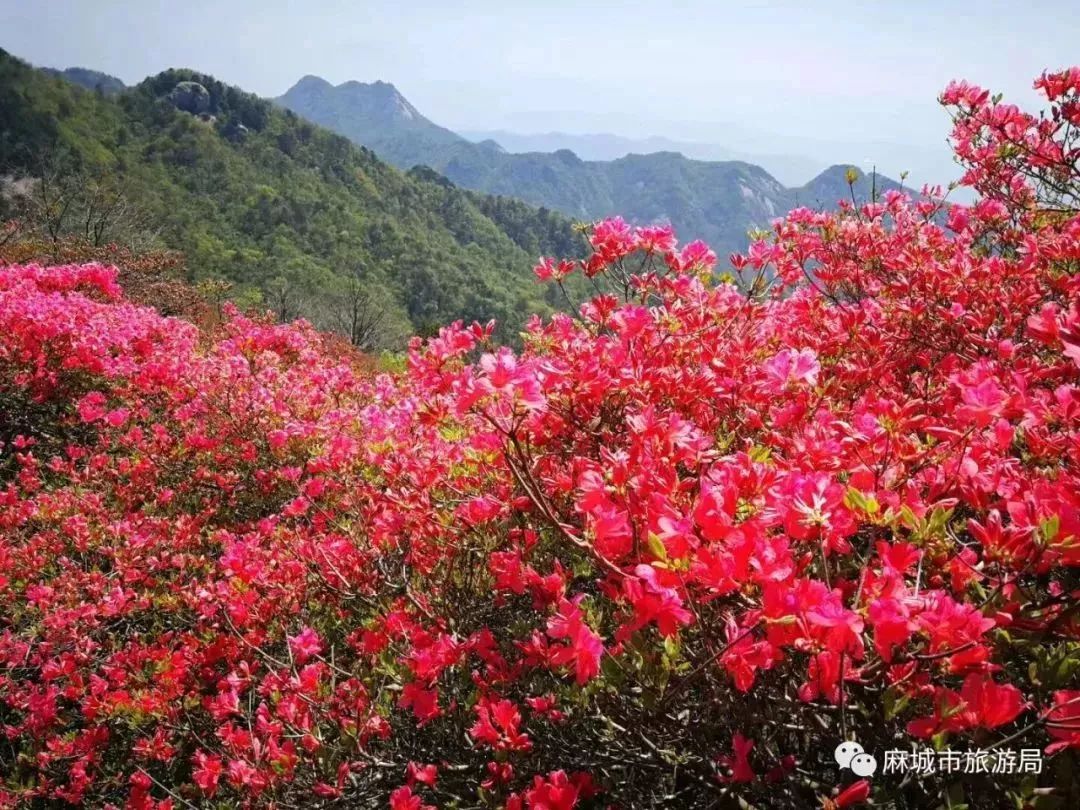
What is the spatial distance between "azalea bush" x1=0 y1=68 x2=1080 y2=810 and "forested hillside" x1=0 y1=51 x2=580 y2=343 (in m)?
23.7

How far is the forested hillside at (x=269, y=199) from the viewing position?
49.2 meters

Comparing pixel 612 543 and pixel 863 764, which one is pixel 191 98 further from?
pixel 863 764

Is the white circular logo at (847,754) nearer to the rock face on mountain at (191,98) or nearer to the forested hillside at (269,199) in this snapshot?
the forested hillside at (269,199)

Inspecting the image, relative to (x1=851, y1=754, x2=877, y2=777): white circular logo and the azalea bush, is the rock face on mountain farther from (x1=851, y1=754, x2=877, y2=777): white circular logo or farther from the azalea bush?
(x1=851, y1=754, x2=877, y2=777): white circular logo

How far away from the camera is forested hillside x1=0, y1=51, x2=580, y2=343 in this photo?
49.2 m

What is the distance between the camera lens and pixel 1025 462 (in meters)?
1.94

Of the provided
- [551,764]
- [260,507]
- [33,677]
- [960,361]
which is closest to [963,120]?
[960,361]

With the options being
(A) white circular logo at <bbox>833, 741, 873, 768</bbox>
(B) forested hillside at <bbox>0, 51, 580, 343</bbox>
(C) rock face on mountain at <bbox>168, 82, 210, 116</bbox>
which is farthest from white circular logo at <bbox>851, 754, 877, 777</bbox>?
(C) rock face on mountain at <bbox>168, 82, 210, 116</bbox>

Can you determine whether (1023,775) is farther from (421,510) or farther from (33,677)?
(33,677)

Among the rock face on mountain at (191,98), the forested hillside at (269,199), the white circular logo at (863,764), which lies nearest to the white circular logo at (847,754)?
the white circular logo at (863,764)

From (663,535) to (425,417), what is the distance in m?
1.10

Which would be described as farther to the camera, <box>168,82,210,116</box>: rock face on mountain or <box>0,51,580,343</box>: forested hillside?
<box>168,82,210,116</box>: rock face on mountain

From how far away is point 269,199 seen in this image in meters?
64.3

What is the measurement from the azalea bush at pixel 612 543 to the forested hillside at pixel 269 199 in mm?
23721
